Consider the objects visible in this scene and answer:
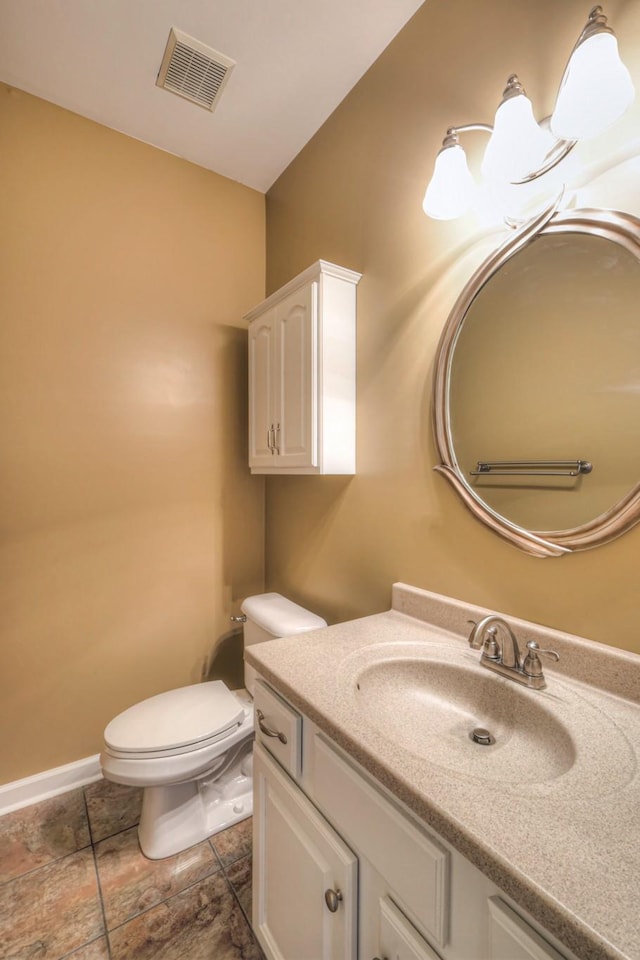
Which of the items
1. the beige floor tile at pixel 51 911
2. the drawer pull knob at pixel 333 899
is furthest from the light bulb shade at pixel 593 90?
the beige floor tile at pixel 51 911

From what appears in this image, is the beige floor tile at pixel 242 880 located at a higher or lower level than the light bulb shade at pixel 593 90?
lower

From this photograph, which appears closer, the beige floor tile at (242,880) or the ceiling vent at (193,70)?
the beige floor tile at (242,880)

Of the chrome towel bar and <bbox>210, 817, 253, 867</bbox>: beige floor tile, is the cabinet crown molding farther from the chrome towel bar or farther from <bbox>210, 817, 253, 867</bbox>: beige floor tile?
<bbox>210, 817, 253, 867</bbox>: beige floor tile

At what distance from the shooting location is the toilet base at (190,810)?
141cm

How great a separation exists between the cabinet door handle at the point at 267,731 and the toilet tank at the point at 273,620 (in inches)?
17.6

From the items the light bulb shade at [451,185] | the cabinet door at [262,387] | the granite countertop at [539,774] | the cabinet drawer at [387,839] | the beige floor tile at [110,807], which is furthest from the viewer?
the cabinet door at [262,387]

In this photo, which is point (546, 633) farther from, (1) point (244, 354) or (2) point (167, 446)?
(1) point (244, 354)

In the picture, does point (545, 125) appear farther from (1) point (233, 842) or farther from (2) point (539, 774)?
(1) point (233, 842)

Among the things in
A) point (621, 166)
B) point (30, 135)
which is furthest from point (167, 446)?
point (621, 166)

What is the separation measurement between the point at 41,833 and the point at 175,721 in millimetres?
672

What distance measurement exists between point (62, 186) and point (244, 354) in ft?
3.15

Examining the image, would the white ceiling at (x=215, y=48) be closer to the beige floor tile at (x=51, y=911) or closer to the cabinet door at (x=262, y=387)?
the cabinet door at (x=262, y=387)

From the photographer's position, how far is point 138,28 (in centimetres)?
139

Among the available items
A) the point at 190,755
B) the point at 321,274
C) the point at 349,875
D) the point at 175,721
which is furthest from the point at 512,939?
the point at 321,274
